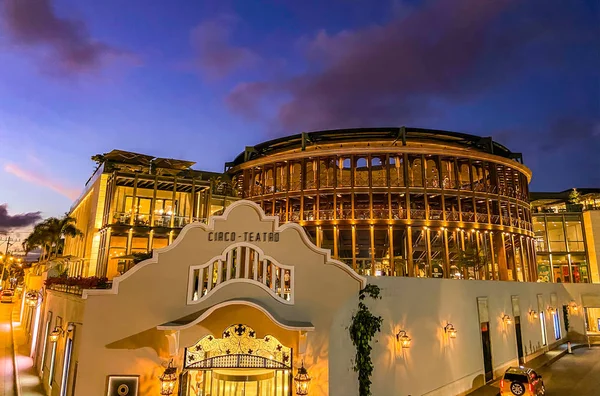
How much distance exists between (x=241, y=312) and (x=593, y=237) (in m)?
49.7

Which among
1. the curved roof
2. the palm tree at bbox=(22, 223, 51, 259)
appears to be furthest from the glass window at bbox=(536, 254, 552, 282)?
the palm tree at bbox=(22, 223, 51, 259)

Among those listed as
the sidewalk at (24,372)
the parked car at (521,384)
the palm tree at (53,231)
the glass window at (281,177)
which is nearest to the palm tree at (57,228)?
the palm tree at (53,231)

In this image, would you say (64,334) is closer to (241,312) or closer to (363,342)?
(241,312)

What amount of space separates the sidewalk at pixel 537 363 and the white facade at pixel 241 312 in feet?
11.2

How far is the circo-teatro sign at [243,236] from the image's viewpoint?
1243 cm

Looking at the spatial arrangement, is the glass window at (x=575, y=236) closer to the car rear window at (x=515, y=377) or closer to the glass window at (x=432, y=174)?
the glass window at (x=432, y=174)

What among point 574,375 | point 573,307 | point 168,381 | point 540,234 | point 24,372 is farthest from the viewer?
point 540,234

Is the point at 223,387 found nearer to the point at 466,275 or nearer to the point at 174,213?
the point at 174,213

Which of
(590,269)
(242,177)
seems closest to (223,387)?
(242,177)

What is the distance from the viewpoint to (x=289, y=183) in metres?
35.0

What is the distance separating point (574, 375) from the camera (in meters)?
20.5

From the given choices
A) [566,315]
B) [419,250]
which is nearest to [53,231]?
[419,250]

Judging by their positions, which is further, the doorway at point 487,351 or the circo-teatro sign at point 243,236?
the doorway at point 487,351

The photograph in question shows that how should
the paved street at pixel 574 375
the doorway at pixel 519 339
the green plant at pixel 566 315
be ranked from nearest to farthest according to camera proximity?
the paved street at pixel 574 375 < the doorway at pixel 519 339 < the green plant at pixel 566 315
